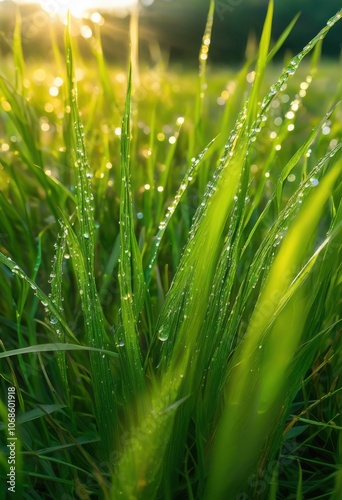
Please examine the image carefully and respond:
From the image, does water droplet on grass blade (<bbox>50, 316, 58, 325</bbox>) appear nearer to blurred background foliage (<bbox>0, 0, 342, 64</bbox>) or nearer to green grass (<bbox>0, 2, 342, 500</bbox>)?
green grass (<bbox>0, 2, 342, 500</bbox>)

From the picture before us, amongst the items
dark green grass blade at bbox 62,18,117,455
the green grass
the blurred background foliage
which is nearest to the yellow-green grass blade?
the green grass

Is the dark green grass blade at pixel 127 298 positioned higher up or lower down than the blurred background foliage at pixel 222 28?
lower down

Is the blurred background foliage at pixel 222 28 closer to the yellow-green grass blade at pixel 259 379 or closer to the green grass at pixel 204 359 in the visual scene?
the green grass at pixel 204 359

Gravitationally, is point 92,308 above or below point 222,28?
below

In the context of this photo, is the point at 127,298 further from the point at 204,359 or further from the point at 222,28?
the point at 222,28

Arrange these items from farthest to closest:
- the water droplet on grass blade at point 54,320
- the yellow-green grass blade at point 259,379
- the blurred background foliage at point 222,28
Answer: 1. the blurred background foliage at point 222,28
2. the water droplet on grass blade at point 54,320
3. the yellow-green grass blade at point 259,379

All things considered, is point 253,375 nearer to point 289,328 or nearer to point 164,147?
point 289,328

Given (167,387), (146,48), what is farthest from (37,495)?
(146,48)

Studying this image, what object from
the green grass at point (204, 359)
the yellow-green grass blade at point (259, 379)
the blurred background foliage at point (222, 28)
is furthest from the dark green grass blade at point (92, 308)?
the blurred background foliage at point (222, 28)

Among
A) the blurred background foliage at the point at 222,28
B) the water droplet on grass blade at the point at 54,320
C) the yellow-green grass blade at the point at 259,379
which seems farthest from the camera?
the blurred background foliage at the point at 222,28

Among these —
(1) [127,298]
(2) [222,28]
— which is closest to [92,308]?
(1) [127,298]

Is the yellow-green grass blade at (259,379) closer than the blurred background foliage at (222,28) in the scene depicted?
Yes
